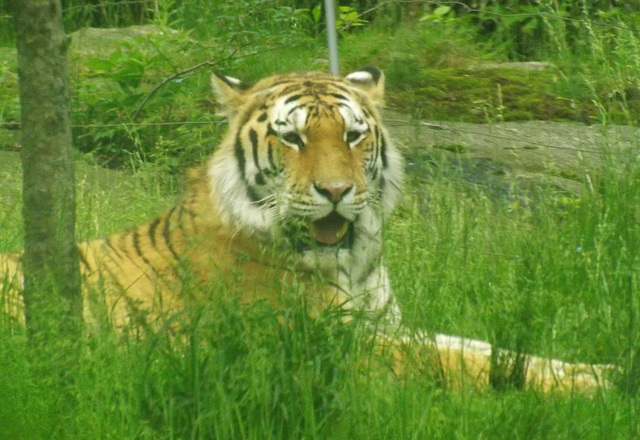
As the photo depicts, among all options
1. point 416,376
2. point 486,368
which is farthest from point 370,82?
point 416,376

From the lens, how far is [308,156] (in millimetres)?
4328

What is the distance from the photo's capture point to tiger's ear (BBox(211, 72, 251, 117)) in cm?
470

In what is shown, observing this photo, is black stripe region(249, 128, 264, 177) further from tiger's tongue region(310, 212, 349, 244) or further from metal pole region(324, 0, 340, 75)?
metal pole region(324, 0, 340, 75)

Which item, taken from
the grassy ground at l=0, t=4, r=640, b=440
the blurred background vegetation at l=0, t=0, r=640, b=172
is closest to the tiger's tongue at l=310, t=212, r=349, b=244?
the grassy ground at l=0, t=4, r=640, b=440

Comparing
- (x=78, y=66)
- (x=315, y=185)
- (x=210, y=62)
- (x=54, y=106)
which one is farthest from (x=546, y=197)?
(x=78, y=66)

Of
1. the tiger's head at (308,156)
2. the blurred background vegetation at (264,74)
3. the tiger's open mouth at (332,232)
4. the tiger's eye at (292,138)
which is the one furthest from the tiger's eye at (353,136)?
the blurred background vegetation at (264,74)

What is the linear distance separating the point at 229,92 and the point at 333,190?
2.50 feet

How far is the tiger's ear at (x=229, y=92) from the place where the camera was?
15.4 feet

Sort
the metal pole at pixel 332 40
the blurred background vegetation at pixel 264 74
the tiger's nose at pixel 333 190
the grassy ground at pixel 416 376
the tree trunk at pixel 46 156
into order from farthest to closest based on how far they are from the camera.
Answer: the blurred background vegetation at pixel 264 74, the metal pole at pixel 332 40, the tiger's nose at pixel 333 190, the tree trunk at pixel 46 156, the grassy ground at pixel 416 376

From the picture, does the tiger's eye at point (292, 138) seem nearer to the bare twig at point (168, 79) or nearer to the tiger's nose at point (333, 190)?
the tiger's nose at point (333, 190)

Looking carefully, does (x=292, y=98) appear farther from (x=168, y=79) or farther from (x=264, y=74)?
(x=264, y=74)

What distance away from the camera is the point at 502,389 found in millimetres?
3420

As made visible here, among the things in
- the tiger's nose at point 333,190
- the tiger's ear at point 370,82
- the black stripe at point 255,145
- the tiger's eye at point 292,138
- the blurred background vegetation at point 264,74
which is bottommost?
the blurred background vegetation at point 264,74

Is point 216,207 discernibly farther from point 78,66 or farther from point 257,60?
point 78,66
